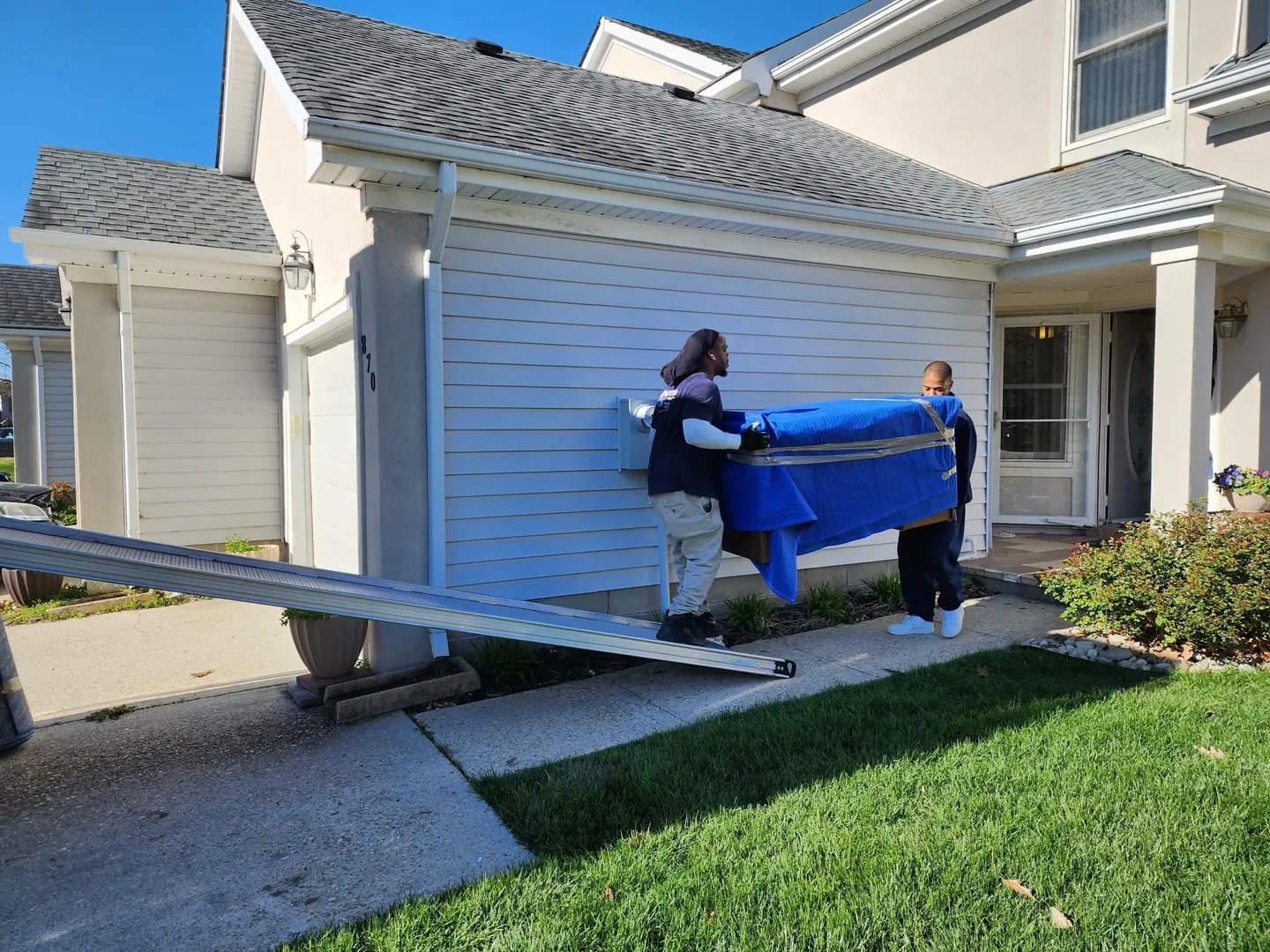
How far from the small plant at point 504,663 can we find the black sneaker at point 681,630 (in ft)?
3.00

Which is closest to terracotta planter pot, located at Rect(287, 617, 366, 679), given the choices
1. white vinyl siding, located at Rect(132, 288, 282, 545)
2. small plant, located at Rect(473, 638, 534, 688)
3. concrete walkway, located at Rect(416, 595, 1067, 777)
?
concrete walkway, located at Rect(416, 595, 1067, 777)

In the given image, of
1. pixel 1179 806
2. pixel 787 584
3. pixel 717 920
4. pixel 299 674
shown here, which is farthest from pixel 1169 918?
pixel 299 674

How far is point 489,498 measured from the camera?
18.3 feet

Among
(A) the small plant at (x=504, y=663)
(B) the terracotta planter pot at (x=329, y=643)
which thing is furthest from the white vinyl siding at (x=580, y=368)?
(B) the terracotta planter pot at (x=329, y=643)

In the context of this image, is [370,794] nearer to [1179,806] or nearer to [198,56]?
[1179,806]

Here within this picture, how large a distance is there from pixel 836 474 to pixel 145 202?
7.51 meters

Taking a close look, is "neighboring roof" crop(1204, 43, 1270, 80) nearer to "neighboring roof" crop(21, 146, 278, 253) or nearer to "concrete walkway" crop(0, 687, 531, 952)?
"concrete walkway" crop(0, 687, 531, 952)

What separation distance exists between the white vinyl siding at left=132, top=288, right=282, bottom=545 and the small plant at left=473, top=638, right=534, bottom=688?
14.8ft

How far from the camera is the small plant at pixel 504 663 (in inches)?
206

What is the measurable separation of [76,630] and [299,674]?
2.84 m

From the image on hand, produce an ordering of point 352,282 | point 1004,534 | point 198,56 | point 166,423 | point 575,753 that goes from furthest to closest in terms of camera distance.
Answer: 1. point 198,56
2. point 1004,534
3. point 166,423
4. point 352,282
5. point 575,753

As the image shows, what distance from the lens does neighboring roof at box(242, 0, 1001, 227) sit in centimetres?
538

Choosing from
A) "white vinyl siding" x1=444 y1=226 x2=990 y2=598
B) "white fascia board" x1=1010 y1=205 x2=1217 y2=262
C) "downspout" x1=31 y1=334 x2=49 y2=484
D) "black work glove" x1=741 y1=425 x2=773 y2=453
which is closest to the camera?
"black work glove" x1=741 y1=425 x2=773 y2=453

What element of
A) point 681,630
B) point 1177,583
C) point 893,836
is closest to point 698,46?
point 1177,583
